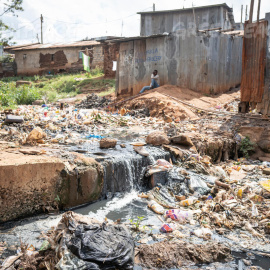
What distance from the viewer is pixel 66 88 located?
1675 cm

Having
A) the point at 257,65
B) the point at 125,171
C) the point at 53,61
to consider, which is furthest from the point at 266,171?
the point at 53,61

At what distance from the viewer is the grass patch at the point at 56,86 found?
468 inches

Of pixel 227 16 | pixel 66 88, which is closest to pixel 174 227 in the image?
pixel 66 88

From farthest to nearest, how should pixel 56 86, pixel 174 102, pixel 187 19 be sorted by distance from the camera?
pixel 187 19 → pixel 56 86 → pixel 174 102

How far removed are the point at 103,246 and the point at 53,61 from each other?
20.0 meters

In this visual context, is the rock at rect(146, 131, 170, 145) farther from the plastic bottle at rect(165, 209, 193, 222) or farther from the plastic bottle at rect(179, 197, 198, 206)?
the plastic bottle at rect(165, 209, 193, 222)

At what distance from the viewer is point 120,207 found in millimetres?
4492

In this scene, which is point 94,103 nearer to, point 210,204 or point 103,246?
point 210,204

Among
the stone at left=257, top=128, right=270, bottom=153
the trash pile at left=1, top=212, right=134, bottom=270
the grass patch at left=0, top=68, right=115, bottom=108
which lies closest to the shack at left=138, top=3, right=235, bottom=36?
the grass patch at left=0, top=68, right=115, bottom=108

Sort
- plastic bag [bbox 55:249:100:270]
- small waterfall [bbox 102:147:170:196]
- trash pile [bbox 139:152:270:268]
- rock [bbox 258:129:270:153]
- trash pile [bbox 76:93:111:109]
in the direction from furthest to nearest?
trash pile [bbox 76:93:111:109] < rock [bbox 258:129:270:153] < small waterfall [bbox 102:147:170:196] < trash pile [bbox 139:152:270:268] < plastic bag [bbox 55:249:100:270]

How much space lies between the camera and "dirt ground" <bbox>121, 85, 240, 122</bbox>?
8962mm

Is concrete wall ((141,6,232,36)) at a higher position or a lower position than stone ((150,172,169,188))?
higher

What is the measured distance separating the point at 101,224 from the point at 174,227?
118cm

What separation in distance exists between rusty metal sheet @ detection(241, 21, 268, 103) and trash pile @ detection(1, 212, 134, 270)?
19.0ft
